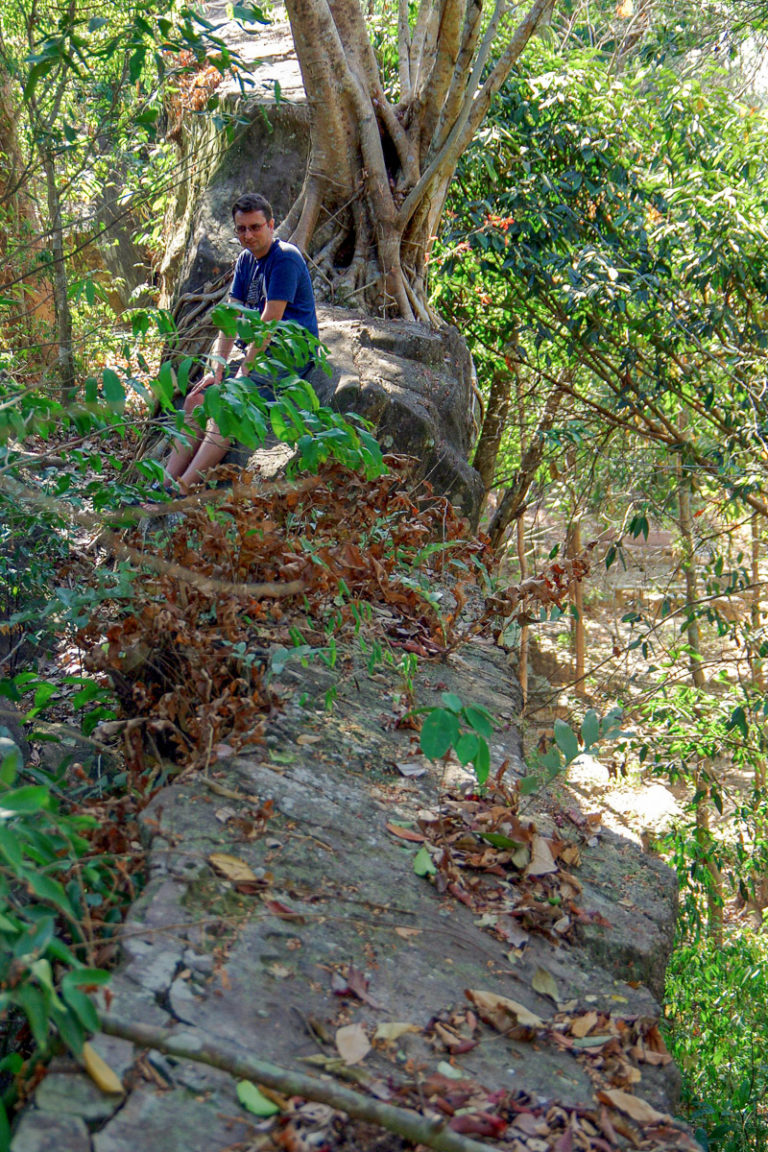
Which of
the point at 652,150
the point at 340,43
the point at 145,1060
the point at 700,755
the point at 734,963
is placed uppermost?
the point at 340,43

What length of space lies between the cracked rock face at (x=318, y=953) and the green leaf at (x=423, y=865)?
2cm

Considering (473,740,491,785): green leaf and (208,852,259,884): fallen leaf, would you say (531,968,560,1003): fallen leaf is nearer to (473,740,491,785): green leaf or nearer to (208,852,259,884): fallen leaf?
(473,740,491,785): green leaf

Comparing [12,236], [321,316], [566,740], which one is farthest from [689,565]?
[566,740]

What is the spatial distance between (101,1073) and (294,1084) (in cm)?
32

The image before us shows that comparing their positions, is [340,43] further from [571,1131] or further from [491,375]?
[571,1131]

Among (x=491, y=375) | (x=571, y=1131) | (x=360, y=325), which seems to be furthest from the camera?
(x=491, y=375)

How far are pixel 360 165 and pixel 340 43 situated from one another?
0.73 m

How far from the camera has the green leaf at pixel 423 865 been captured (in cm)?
233

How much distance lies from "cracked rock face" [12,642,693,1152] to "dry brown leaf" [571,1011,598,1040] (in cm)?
1

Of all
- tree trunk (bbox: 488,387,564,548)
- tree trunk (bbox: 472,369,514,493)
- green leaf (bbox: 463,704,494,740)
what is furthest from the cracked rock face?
tree trunk (bbox: 472,369,514,493)

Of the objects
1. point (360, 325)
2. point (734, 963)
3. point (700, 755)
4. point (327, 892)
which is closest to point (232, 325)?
point (327, 892)

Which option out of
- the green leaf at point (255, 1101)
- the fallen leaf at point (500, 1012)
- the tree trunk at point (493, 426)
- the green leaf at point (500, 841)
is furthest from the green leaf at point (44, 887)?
the tree trunk at point (493, 426)

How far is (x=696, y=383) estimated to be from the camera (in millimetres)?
8000

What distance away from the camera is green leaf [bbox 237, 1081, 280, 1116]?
1.53 metres
